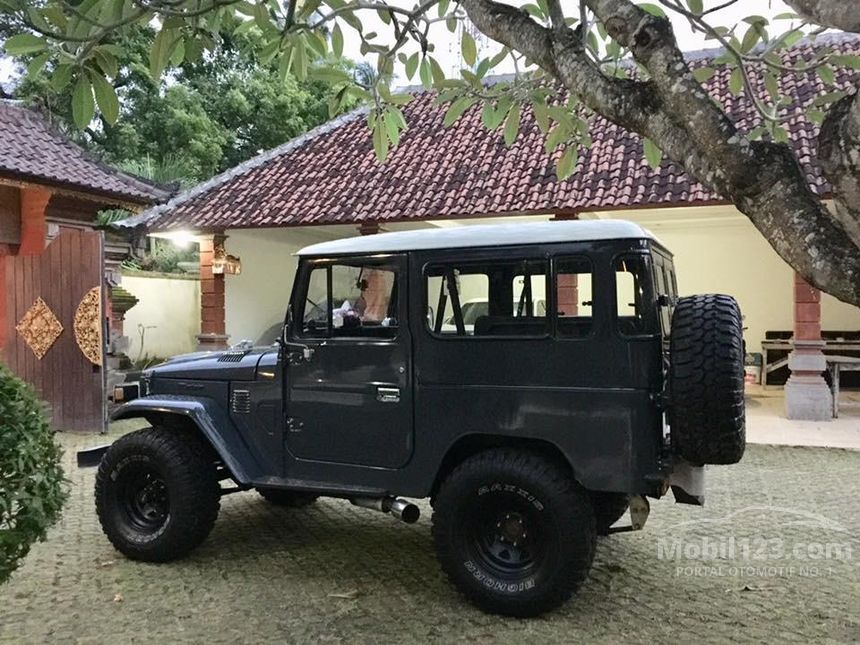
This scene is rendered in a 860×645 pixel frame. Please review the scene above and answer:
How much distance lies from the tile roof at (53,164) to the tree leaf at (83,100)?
6.78 m

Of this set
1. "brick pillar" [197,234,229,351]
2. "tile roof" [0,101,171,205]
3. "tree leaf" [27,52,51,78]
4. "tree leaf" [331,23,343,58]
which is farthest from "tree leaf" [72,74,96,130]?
"brick pillar" [197,234,229,351]

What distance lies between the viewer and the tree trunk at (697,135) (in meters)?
2.00

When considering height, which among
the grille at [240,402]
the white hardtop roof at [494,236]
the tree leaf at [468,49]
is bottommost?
the grille at [240,402]

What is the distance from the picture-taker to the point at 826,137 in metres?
2.04

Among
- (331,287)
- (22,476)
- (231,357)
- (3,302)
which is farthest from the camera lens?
(3,302)

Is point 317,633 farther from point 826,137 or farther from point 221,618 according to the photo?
point 826,137

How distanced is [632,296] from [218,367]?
260 centimetres

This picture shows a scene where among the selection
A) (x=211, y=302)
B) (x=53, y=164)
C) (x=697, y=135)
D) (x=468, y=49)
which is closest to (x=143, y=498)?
(x=468, y=49)

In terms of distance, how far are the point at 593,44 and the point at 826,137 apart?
217 cm

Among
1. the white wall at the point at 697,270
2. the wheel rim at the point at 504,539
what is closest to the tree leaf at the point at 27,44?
the wheel rim at the point at 504,539

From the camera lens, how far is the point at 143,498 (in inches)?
177

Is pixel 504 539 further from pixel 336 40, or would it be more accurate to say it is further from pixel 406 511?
pixel 336 40

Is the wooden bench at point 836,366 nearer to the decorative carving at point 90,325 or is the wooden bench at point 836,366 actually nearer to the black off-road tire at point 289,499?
the black off-road tire at point 289,499

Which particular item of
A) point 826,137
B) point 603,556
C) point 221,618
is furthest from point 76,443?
point 826,137
